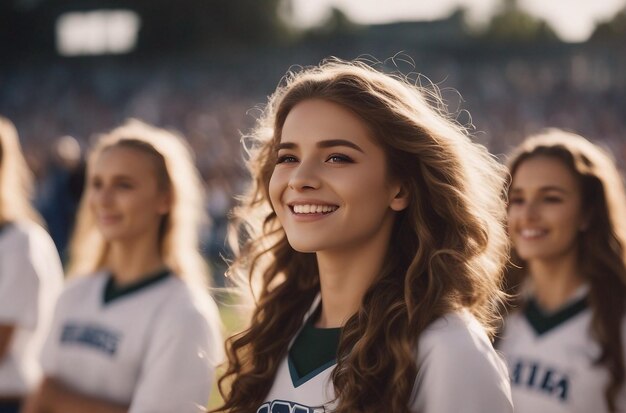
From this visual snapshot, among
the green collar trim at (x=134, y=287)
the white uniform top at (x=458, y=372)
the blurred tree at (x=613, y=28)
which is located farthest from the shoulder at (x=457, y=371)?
→ the blurred tree at (x=613, y=28)

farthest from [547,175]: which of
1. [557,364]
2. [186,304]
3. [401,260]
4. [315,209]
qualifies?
[315,209]

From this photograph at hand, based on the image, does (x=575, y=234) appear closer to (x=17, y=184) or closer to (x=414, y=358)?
(x=414, y=358)

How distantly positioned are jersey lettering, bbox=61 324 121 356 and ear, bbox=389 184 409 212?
1454 millimetres

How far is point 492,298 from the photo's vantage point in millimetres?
2334

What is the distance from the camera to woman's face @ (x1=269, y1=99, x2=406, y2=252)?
6.93 feet

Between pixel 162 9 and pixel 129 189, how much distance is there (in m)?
→ 43.5

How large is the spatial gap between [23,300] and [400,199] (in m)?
2.46

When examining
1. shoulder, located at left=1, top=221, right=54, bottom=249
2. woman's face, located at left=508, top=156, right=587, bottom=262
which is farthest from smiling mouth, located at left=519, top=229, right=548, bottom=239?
shoulder, located at left=1, top=221, right=54, bottom=249

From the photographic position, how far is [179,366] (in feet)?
9.77

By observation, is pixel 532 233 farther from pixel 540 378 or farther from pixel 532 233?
pixel 540 378

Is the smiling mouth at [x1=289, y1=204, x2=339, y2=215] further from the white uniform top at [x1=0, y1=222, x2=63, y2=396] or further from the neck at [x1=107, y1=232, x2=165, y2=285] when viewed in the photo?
the white uniform top at [x1=0, y1=222, x2=63, y2=396]

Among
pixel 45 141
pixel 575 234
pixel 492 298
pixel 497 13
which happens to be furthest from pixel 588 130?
pixel 497 13

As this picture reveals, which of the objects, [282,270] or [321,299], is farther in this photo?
[282,270]

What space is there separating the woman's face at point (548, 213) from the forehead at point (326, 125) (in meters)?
1.49
